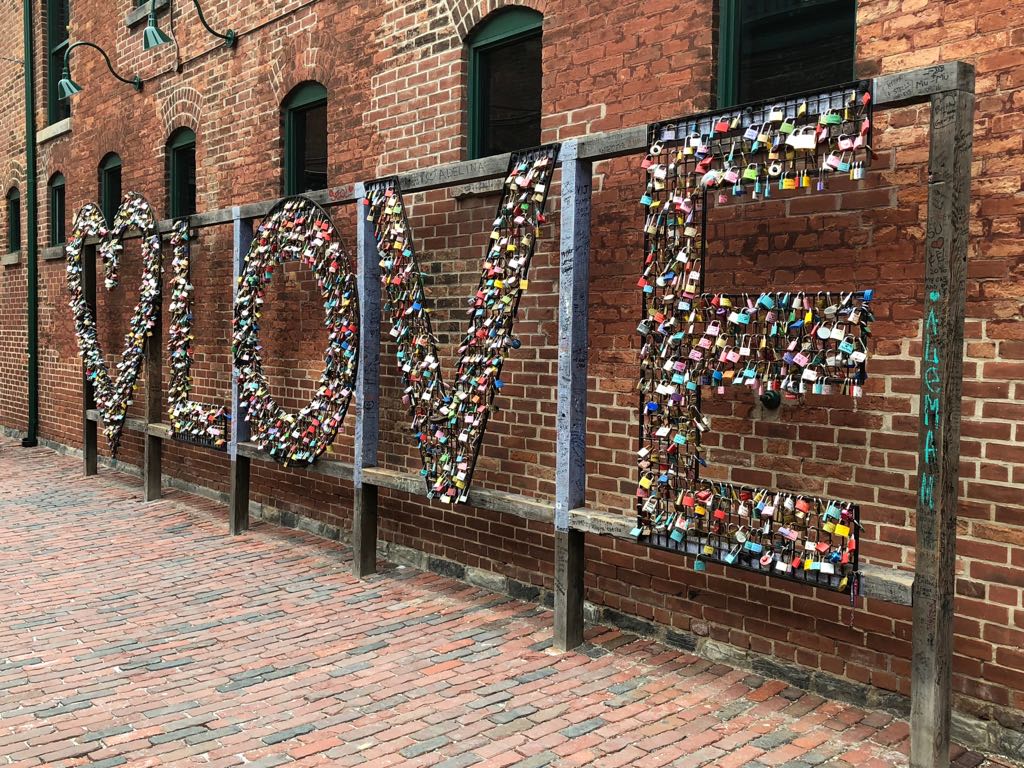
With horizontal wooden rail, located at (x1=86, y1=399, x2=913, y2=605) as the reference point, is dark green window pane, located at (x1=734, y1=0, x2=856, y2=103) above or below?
above

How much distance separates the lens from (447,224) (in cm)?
649

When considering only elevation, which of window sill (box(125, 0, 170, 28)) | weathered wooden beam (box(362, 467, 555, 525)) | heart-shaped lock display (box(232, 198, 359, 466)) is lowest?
weathered wooden beam (box(362, 467, 555, 525))

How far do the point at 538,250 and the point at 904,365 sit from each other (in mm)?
2464

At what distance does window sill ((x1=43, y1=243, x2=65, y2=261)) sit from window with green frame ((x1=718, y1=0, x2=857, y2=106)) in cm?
1086

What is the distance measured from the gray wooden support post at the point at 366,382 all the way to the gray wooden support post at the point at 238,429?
1.79m

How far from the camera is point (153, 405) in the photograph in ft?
31.3

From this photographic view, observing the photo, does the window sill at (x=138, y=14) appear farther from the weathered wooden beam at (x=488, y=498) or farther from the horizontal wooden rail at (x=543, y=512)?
the weathered wooden beam at (x=488, y=498)

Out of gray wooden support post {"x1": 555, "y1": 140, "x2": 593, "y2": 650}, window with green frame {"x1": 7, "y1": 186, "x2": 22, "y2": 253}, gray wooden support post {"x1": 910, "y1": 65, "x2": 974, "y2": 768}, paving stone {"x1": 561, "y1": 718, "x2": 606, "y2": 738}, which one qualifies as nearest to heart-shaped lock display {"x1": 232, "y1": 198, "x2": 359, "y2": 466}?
gray wooden support post {"x1": 555, "y1": 140, "x2": 593, "y2": 650}

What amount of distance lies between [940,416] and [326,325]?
4.65 metres

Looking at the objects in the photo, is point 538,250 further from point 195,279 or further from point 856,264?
point 195,279

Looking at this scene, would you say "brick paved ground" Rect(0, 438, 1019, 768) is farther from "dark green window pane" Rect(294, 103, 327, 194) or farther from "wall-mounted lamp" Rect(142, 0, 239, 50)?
"wall-mounted lamp" Rect(142, 0, 239, 50)

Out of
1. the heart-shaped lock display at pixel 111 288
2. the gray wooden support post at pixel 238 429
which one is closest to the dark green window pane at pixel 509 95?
the gray wooden support post at pixel 238 429

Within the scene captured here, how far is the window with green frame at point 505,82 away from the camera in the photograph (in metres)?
6.00

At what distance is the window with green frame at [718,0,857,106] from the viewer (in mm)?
4445
